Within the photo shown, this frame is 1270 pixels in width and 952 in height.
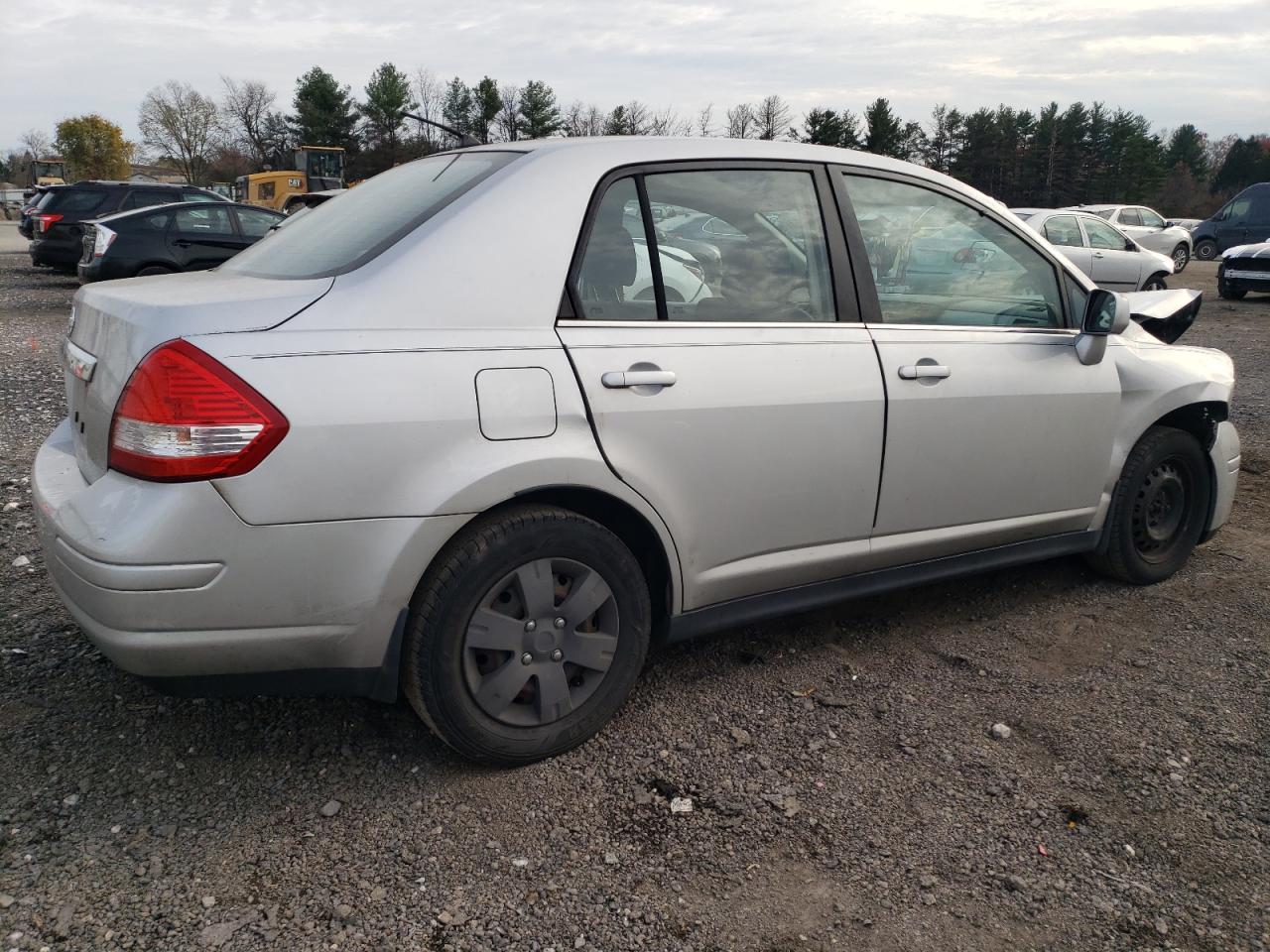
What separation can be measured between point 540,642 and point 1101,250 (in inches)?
653

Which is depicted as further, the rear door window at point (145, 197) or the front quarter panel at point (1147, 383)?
the rear door window at point (145, 197)

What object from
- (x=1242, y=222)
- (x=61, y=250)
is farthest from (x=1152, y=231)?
(x=61, y=250)

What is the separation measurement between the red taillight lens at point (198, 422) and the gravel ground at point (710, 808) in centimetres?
93

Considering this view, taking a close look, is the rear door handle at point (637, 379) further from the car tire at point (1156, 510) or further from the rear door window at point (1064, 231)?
the rear door window at point (1064, 231)

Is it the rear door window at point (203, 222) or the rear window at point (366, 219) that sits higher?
the rear window at point (366, 219)

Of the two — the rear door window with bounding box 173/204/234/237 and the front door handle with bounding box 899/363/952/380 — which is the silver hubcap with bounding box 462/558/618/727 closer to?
the front door handle with bounding box 899/363/952/380

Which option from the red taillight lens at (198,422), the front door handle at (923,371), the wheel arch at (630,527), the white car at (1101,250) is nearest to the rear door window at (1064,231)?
the white car at (1101,250)

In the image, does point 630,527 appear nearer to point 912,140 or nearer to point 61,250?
point 61,250

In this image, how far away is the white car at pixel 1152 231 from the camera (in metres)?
23.1

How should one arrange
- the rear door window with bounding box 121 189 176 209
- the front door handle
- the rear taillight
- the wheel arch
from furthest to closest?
the rear door window with bounding box 121 189 176 209 < the rear taillight < the front door handle < the wheel arch

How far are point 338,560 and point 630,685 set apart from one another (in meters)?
0.96

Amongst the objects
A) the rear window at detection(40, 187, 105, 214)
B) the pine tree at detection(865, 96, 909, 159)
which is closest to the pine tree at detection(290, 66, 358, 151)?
the pine tree at detection(865, 96, 909, 159)

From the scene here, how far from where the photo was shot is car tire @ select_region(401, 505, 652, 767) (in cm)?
248

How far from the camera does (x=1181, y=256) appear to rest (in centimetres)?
2434
